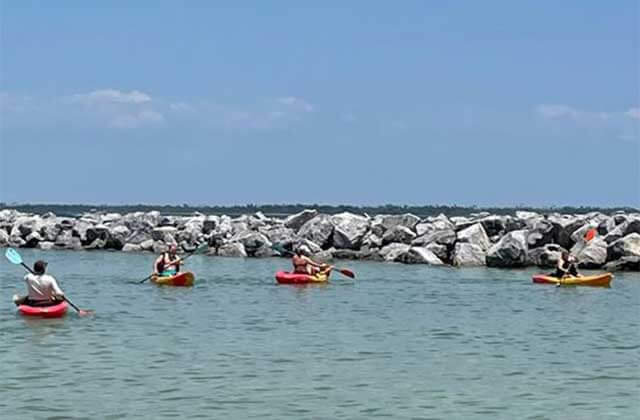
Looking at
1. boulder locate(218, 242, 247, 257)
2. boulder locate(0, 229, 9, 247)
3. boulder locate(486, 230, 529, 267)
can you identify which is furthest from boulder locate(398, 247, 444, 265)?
boulder locate(0, 229, 9, 247)

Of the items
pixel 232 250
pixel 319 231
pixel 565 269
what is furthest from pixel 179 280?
pixel 232 250

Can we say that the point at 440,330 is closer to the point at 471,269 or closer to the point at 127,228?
the point at 471,269

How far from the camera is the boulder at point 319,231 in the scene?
1699 inches

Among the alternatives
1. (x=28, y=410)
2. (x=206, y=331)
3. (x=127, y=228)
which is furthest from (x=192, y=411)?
(x=127, y=228)

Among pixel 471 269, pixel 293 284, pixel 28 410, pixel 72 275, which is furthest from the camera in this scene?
pixel 471 269

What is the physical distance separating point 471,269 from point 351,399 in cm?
2294

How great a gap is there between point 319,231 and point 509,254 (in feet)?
26.9

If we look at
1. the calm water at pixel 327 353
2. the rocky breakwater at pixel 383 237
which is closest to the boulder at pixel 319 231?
the rocky breakwater at pixel 383 237

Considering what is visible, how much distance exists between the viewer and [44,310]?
22.2 meters

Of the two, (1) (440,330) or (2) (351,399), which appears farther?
(1) (440,330)

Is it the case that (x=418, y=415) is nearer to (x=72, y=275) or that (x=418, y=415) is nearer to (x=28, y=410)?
(x=28, y=410)

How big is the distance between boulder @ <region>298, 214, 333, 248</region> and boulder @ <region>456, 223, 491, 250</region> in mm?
5016

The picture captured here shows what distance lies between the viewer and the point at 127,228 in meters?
50.2

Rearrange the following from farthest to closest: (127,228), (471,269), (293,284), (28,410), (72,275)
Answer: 1. (127,228)
2. (471,269)
3. (72,275)
4. (293,284)
5. (28,410)
